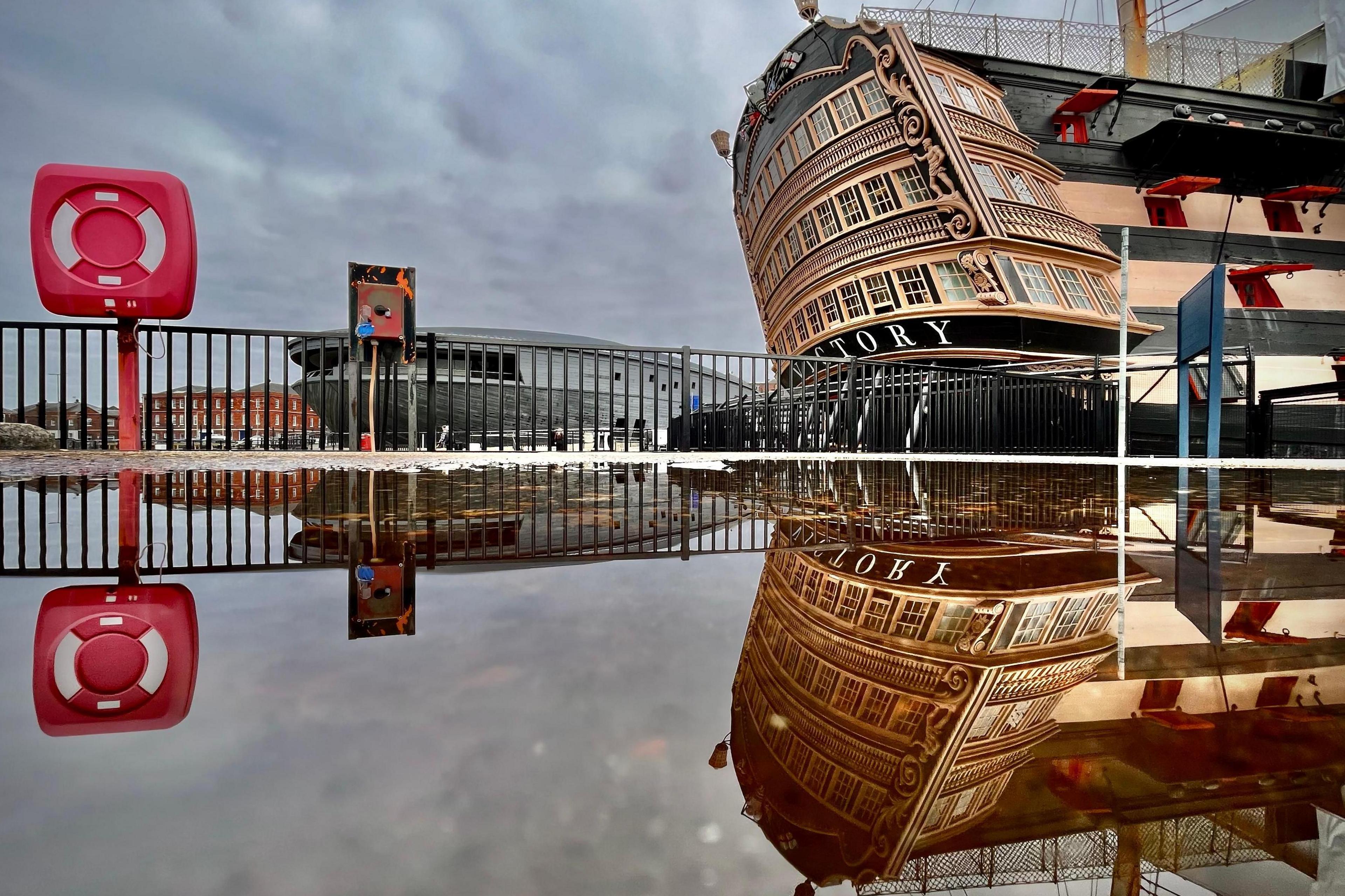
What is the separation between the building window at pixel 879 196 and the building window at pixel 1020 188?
116 inches

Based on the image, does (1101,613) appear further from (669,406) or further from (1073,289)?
(1073,289)

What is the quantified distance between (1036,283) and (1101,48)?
37.3 feet

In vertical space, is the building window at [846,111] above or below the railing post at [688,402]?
above

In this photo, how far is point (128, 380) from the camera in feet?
16.6

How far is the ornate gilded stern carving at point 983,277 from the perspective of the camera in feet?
45.8

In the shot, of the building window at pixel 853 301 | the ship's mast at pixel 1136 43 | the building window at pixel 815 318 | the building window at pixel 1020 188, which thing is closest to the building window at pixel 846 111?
the building window at pixel 1020 188

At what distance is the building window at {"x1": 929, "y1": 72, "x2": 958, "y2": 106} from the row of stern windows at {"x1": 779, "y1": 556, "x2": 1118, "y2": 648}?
18065 millimetres

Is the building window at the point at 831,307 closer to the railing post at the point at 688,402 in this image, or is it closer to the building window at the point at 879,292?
the building window at the point at 879,292

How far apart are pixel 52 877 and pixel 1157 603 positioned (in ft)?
4.36

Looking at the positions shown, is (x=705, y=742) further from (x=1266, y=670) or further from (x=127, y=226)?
(x=127, y=226)

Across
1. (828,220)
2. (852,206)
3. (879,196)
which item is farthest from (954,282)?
(828,220)

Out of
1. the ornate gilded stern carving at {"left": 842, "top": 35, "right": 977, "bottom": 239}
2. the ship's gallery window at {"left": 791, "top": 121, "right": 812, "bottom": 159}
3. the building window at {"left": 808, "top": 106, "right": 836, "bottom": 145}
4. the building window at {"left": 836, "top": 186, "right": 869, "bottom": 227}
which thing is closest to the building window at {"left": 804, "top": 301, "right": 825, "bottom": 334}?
the building window at {"left": 836, "top": 186, "right": 869, "bottom": 227}

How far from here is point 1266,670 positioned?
73cm

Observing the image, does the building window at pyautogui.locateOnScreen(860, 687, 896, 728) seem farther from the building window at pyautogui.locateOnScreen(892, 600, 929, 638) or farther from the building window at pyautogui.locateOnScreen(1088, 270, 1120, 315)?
the building window at pyautogui.locateOnScreen(1088, 270, 1120, 315)
